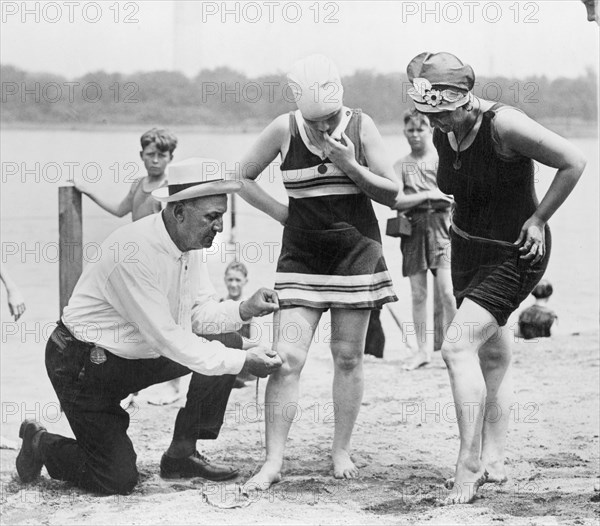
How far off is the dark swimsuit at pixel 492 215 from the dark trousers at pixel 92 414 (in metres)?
1.41

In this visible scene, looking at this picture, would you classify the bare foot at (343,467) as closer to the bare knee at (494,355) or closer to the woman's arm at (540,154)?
the bare knee at (494,355)

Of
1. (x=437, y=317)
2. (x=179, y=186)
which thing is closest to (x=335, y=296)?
(x=179, y=186)

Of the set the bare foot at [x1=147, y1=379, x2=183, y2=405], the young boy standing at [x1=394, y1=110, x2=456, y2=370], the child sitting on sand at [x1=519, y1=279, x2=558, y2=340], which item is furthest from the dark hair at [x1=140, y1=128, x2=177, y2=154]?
the child sitting on sand at [x1=519, y1=279, x2=558, y2=340]

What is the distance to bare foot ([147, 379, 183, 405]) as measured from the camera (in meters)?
5.76

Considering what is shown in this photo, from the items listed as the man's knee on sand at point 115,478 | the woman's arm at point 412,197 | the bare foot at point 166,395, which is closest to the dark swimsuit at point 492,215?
the man's knee on sand at point 115,478

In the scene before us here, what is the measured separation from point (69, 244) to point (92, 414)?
1.47m

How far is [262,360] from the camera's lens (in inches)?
164

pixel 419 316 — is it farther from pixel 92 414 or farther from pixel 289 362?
pixel 92 414

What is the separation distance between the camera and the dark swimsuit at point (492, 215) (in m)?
3.95

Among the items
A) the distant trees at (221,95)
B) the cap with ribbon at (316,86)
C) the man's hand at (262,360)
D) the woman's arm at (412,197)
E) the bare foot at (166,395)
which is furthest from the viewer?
the distant trees at (221,95)

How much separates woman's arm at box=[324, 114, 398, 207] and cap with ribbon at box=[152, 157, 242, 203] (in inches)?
17.3

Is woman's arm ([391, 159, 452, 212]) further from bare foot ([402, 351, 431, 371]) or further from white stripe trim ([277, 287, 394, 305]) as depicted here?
white stripe trim ([277, 287, 394, 305])

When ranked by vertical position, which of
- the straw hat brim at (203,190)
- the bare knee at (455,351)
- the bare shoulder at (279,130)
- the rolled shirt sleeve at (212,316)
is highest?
the bare shoulder at (279,130)

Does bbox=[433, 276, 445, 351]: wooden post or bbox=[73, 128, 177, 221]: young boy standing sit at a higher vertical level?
bbox=[73, 128, 177, 221]: young boy standing
